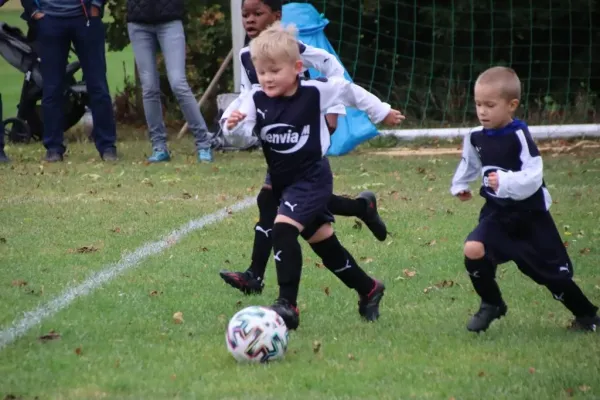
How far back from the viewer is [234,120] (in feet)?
18.5

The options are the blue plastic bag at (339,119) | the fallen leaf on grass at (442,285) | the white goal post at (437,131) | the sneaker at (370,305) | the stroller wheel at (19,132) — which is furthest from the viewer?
the stroller wheel at (19,132)

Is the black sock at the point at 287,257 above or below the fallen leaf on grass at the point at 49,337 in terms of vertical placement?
above

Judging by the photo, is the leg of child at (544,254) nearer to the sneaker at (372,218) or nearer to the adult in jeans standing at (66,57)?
the sneaker at (372,218)

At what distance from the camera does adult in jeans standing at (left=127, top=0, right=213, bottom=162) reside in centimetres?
1209

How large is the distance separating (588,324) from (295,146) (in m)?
1.59

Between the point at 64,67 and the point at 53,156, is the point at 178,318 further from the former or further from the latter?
the point at 64,67

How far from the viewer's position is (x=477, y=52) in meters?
17.3

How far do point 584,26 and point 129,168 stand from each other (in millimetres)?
7954

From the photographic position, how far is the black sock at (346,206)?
20.4 feet

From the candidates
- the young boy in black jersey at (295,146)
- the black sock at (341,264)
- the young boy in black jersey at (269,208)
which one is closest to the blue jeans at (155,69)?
the young boy in black jersey at (269,208)

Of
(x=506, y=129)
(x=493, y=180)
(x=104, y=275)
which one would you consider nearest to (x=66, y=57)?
(x=104, y=275)

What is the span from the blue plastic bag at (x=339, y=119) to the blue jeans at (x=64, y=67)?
2182mm

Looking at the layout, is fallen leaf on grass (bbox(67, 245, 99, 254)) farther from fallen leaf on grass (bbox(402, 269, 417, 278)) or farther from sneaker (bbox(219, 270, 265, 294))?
fallen leaf on grass (bbox(402, 269, 417, 278))

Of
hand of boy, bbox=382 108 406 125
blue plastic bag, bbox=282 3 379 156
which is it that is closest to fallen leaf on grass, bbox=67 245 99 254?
hand of boy, bbox=382 108 406 125
